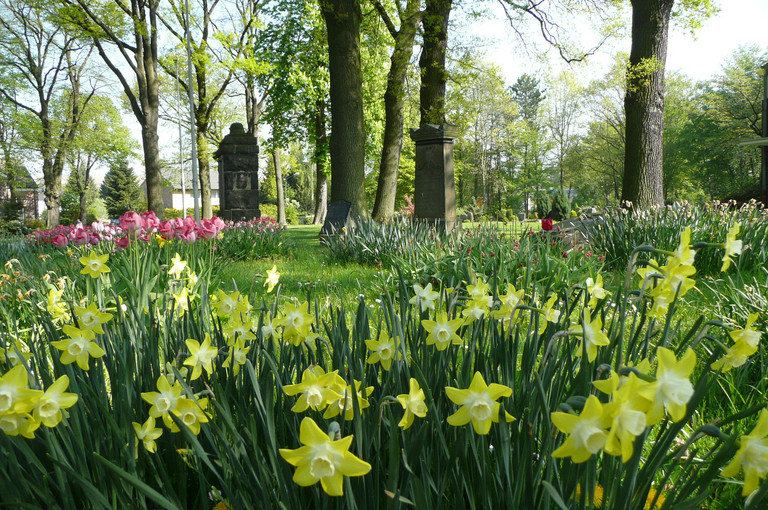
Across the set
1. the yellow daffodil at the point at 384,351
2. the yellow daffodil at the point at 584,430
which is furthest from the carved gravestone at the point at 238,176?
the yellow daffodil at the point at 584,430

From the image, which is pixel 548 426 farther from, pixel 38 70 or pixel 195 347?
pixel 38 70

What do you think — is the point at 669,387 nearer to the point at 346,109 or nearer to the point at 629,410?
the point at 629,410

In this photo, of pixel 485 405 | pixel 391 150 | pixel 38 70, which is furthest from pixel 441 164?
pixel 38 70

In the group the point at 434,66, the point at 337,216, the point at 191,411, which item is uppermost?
the point at 434,66

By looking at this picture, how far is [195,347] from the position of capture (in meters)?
1.03

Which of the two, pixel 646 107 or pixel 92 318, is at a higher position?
pixel 646 107

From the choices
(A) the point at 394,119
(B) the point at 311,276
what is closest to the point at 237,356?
(B) the point at 311,276

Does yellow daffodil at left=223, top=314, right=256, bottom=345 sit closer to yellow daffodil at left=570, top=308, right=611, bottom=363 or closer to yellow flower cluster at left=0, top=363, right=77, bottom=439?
yellow flower cluster at left=0, top=363, right=77, bottom=439

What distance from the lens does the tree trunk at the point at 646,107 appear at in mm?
8578

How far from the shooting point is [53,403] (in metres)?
0.78

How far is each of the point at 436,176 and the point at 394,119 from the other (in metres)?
4.29

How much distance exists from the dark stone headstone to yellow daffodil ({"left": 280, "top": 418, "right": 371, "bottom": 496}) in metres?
8.57

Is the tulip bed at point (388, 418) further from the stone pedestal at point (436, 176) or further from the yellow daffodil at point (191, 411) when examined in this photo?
the stone pedestal at point (436, 176)

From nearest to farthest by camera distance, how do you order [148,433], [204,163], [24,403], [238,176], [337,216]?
[24,403] → [148,433] → [337,216] → [238,176] → [204,163]
